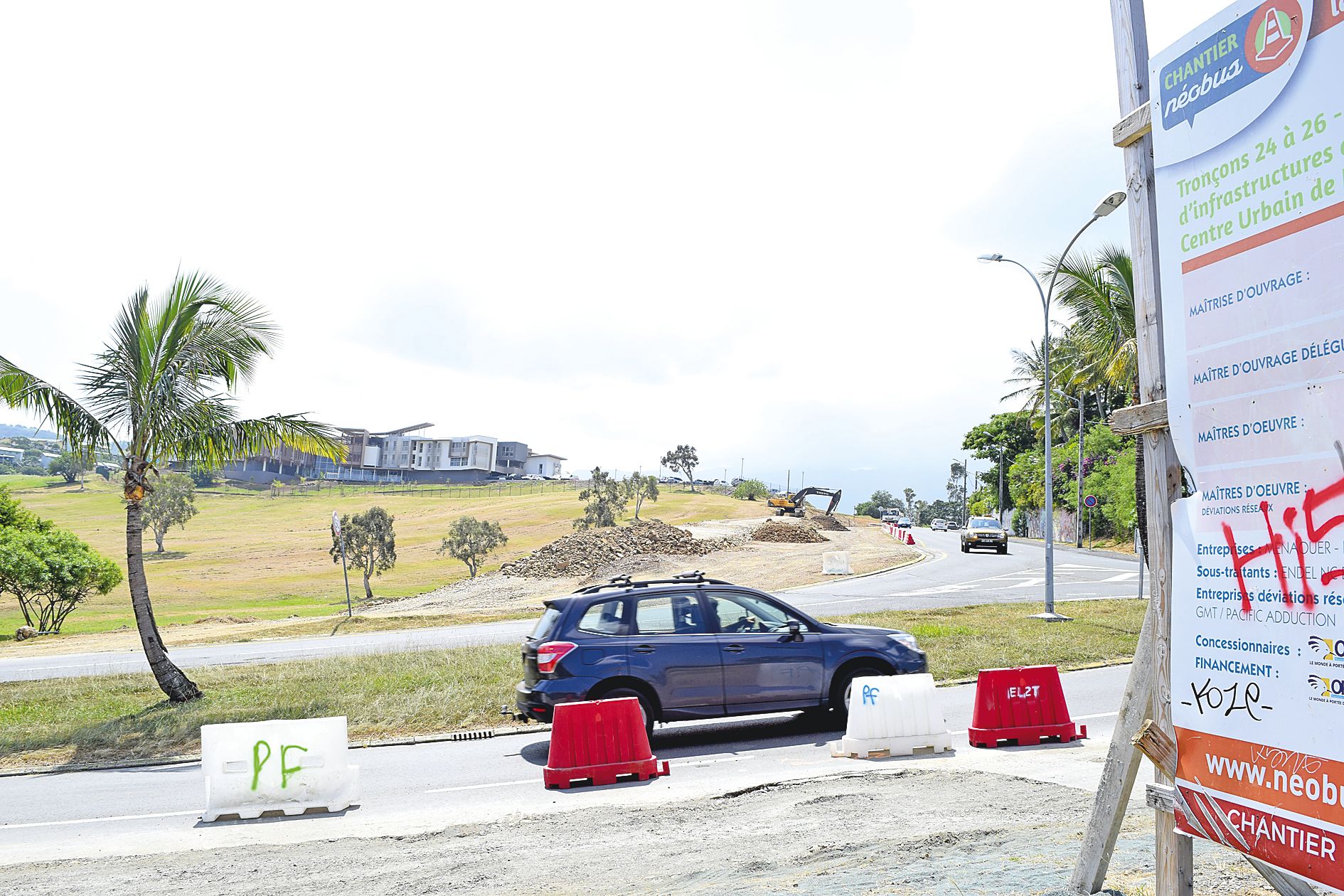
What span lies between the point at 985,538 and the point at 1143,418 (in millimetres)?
43546

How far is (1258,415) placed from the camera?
145 inches

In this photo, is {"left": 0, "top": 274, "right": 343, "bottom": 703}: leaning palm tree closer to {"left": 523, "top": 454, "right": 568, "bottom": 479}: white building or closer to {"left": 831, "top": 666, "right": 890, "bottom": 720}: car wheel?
{"left": 831, "top": 666, "right": 890, "bottom": 720}: car wheel

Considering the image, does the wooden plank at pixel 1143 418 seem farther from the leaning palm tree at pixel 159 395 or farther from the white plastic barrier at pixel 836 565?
the white plastic barrier at pixel 836 565

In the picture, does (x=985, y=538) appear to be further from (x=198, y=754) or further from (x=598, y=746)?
(x=598, y=746)

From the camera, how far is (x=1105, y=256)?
22.3 m

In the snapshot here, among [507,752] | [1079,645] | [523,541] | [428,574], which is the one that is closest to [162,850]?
[507,752]

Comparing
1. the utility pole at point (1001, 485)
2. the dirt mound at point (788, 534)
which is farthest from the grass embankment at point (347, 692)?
the utility pole at point (1001, 485)

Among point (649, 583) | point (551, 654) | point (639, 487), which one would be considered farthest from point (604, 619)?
point (639, 487)

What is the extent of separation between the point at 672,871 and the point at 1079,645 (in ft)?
43.3

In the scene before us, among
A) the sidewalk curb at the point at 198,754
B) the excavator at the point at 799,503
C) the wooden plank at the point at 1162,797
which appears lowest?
the sidewalk curb at the point at 198,754

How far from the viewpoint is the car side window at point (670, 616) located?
10.6m

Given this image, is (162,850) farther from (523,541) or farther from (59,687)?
(523,541)

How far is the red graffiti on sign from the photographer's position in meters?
3.37

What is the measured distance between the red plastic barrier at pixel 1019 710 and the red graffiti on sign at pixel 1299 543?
6.48 meters
